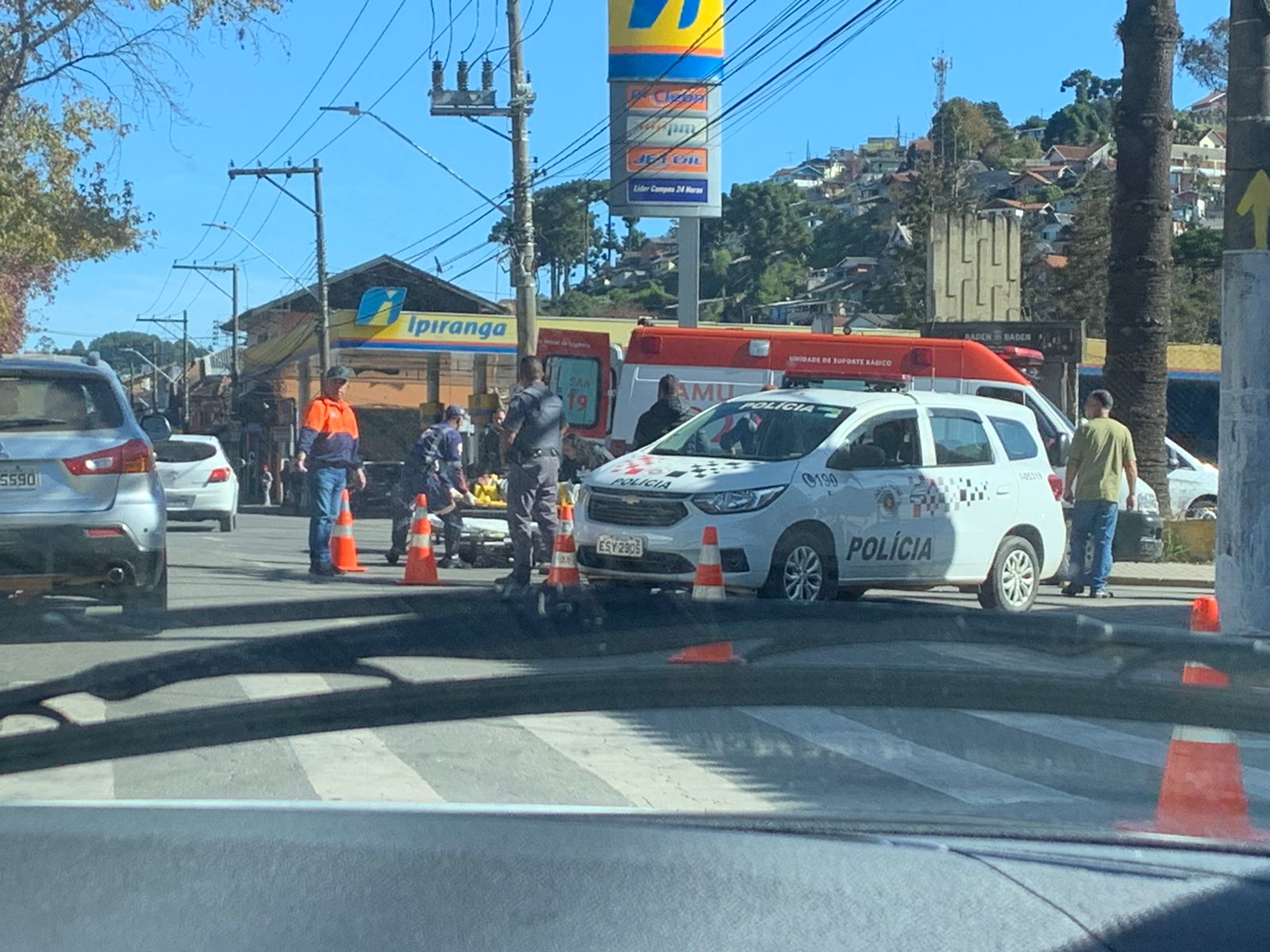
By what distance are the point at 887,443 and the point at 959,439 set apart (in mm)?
736

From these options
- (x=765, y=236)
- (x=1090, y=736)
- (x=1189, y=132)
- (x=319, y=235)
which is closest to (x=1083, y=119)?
(x=1189, y=132)

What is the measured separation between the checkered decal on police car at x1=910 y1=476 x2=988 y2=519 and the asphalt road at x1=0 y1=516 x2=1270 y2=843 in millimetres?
8753

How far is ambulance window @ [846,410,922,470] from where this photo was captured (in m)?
11.1

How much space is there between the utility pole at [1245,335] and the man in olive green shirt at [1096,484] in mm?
3276

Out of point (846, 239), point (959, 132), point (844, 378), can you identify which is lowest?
point (844, 378)

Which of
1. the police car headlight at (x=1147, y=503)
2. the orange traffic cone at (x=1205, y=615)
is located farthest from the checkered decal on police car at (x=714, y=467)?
Result: the police car headlight at (x=1147, y=503)

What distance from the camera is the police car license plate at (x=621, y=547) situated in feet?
35.2

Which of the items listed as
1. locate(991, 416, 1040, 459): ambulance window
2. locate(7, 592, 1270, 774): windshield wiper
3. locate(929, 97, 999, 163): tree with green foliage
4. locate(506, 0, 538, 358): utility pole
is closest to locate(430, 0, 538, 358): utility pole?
locate(506, 0, 538, 358): utility pole

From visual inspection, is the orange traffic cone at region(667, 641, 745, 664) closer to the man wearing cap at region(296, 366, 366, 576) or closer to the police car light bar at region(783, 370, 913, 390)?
the man wearing cap at region(296, 366, 366, 576)

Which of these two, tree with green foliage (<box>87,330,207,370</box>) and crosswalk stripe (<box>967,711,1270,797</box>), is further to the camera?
tree with green foliage (<box>87,330,207,370</box>)

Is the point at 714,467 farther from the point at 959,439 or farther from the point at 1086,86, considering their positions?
the point at 1086,86

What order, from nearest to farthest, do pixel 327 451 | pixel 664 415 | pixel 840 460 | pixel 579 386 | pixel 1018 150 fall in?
pixel 840 460 < pixel 327 451 < pixel 664 415 < pixel 579 386 < pixel 1018 150

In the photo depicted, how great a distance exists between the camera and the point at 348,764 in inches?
86.0

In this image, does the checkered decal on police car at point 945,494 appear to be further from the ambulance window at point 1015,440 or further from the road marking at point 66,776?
the road marking at point 66,776
